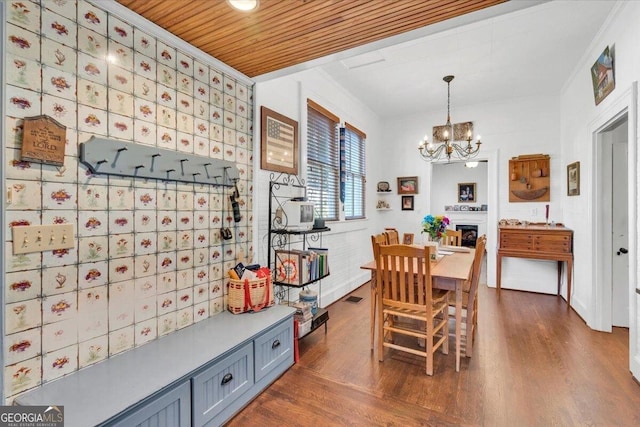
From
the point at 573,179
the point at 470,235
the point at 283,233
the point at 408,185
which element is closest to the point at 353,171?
the point at 408,185

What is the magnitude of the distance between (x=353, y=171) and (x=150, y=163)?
3299 millimetres

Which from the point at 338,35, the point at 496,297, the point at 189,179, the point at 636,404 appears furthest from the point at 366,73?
the point at 636,404

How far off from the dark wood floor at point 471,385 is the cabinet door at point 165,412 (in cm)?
40

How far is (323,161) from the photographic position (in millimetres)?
3852

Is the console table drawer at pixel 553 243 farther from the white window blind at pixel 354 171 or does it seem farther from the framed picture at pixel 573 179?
the white window blind at pixel 354 171

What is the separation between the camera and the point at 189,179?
205cm

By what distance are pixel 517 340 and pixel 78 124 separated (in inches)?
150

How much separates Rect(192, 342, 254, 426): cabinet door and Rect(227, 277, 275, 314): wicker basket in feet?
1.38

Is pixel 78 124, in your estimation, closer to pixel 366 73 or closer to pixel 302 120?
pixel 302 120

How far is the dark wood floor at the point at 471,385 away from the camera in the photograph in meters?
1.81

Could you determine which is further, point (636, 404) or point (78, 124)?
point (636, 404)

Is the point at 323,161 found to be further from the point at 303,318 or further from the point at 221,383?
the point at 221,383

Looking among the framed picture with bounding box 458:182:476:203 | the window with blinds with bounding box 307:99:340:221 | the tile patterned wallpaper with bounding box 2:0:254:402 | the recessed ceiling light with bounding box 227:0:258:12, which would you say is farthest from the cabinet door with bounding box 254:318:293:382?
the framed picture with bounding box 458:182:476:203

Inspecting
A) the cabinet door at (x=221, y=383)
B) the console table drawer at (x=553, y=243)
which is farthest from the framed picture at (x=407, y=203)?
the cabinet door at (x=221, y=383)
